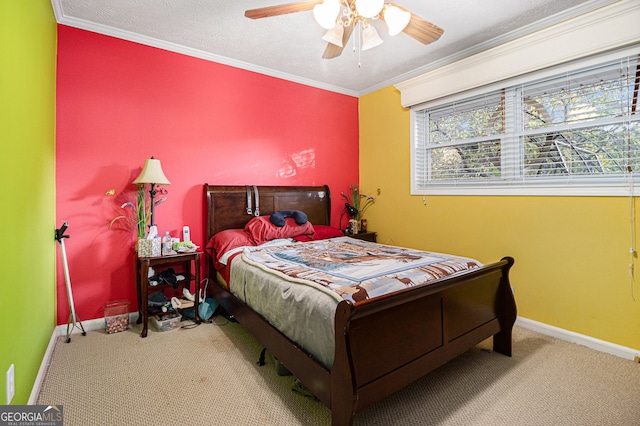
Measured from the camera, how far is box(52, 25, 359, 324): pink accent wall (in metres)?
2.69

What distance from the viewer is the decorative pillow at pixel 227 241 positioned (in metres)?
2.96

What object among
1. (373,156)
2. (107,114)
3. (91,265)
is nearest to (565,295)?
(373,156)

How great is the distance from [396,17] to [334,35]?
0.44m

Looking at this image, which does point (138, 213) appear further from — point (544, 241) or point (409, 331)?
point (544, 241)

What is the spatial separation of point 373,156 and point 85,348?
12.2 ft

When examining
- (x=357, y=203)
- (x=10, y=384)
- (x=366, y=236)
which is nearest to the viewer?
(x=10, y=384)

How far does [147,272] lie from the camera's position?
2.62 m

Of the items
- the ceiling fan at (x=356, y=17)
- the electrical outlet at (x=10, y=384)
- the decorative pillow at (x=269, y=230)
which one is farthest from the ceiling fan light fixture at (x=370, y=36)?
the electrical outlet at (x=10, y=384)

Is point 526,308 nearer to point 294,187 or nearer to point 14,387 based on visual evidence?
point 294,187

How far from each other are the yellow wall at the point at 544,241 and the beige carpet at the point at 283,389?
317mm

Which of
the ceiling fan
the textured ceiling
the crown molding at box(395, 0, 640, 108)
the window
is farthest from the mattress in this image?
the textured ceiling

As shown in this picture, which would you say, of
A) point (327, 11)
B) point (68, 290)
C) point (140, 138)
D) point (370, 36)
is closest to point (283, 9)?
point (327, 11)

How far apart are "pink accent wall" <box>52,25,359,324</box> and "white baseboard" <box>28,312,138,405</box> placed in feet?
0.22

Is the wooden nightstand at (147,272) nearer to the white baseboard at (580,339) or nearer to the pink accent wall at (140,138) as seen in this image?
the pink accent wall at (140,138)
